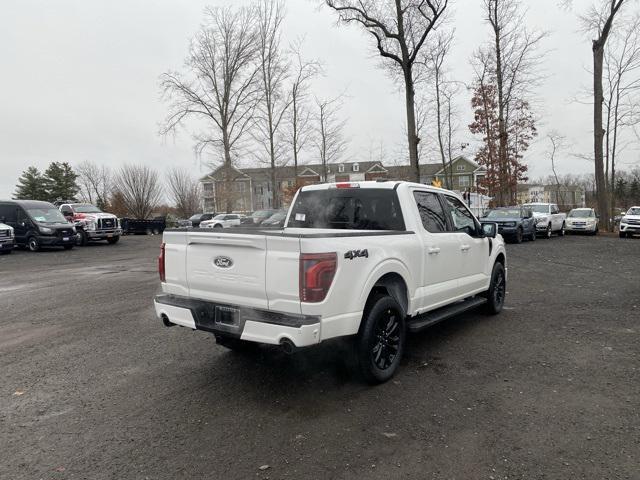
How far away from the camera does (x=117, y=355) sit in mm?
4984

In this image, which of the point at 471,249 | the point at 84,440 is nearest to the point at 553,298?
the point at 471,249

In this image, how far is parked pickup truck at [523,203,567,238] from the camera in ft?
71.8

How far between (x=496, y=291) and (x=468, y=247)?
1.54m

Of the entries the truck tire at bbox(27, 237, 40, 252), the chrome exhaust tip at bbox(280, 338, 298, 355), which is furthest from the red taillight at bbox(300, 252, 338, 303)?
the truck tire at bbox(27, 237, 40, 252)

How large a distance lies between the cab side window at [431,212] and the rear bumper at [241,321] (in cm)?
217

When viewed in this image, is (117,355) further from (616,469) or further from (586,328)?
(586,328)

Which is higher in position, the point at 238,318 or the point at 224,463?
the point at 238,318

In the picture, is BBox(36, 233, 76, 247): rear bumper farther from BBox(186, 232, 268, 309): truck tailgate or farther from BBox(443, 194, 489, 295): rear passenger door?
BBox(443, 194, 489, 295): rear passenger door

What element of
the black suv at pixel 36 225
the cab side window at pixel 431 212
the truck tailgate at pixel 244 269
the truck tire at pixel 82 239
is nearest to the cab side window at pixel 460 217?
the cab side window at pixel 431 212

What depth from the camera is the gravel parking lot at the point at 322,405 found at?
2771 mm

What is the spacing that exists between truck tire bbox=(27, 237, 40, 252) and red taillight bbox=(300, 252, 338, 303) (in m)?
20.0

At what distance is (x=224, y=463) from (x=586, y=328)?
5161mm

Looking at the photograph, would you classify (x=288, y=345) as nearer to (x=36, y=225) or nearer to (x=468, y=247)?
(x=468, y=247)

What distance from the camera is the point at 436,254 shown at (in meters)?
4.75
